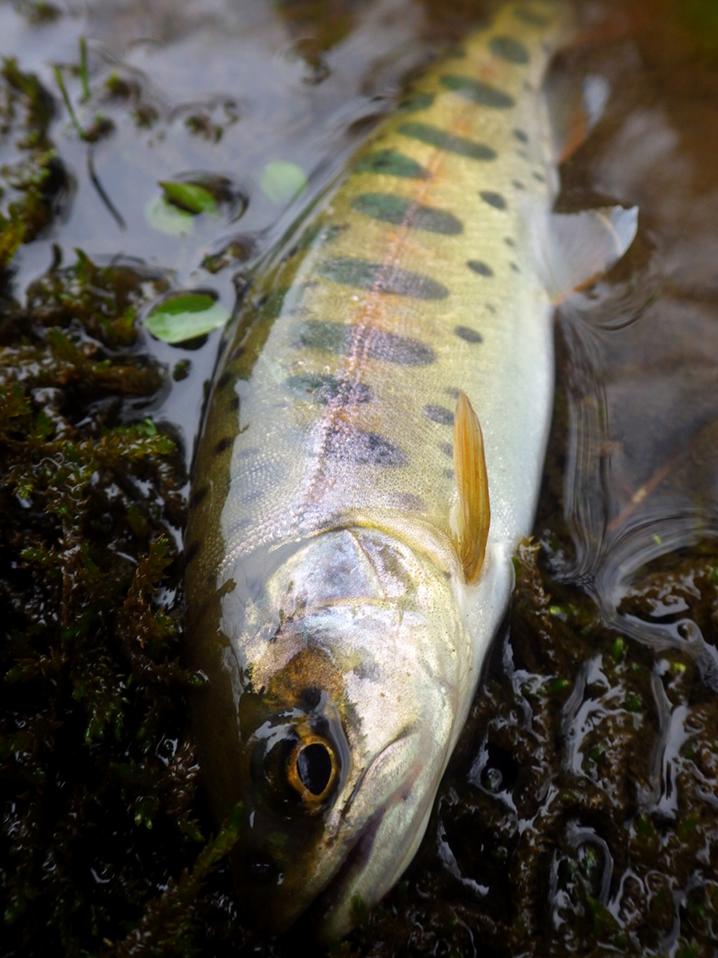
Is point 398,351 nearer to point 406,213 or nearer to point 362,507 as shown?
point 362,507

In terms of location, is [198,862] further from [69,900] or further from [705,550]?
[705,550]

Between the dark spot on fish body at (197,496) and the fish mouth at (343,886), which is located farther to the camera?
the dark spot on fish body at (197,496)

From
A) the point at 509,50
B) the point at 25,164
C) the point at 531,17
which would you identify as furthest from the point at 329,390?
the point at 531,17

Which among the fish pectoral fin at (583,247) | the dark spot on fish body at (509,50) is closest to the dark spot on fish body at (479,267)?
the fish pectoral fin at (583,247)

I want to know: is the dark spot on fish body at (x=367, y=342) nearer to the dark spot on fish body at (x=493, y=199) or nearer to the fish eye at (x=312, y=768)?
the dark spot on fish body at (x=493, y=199)

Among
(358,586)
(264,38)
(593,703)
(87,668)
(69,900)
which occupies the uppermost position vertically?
(264,38)

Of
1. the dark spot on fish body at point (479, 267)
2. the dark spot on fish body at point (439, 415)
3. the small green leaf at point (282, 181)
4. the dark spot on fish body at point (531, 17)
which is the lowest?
the dark spot on fish body at point (439, 415)

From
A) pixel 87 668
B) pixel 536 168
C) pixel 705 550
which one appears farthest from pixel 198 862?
pixel 536 168
